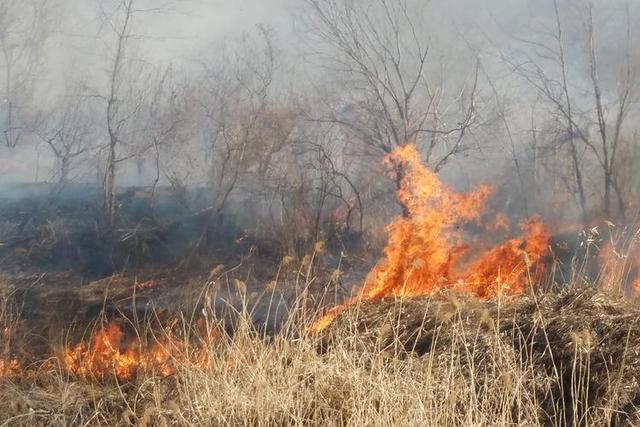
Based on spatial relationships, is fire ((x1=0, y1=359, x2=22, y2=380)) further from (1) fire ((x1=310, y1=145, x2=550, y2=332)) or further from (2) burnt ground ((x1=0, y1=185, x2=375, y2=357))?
(2) burnt ground ((x1=0, y1=185, x2=375, y2=357))

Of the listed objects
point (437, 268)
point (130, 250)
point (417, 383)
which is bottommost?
point (417, 383)

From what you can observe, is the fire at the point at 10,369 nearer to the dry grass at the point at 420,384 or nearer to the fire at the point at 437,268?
the dry grass at the point at 420,384

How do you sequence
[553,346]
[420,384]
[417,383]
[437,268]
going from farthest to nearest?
[437,268] → [553,346] → [417,383] → [420,384]

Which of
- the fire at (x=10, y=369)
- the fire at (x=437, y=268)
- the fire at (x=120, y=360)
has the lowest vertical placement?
the fire at (x=10, y=369)

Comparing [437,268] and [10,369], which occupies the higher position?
[437,268]

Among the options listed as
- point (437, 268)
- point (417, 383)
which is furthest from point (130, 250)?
point (417, 383)

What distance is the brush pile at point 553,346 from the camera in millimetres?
3953

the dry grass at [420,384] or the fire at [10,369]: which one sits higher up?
the dry grass at [420,384]

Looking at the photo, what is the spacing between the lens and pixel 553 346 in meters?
4.59

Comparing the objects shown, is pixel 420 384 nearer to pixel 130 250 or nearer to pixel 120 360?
pixel 120 360

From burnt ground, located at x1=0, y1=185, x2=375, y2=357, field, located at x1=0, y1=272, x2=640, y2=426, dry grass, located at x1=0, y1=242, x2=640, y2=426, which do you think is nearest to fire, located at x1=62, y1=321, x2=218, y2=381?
field, located at x1=0, y1=272, x2=640, y2=426

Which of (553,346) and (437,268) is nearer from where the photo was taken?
(553,346)

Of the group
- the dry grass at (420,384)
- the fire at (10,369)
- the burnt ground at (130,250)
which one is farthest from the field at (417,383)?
the burnt ground at (130,250)

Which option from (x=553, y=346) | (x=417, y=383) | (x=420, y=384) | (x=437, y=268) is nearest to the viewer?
(x=420, y=384)
